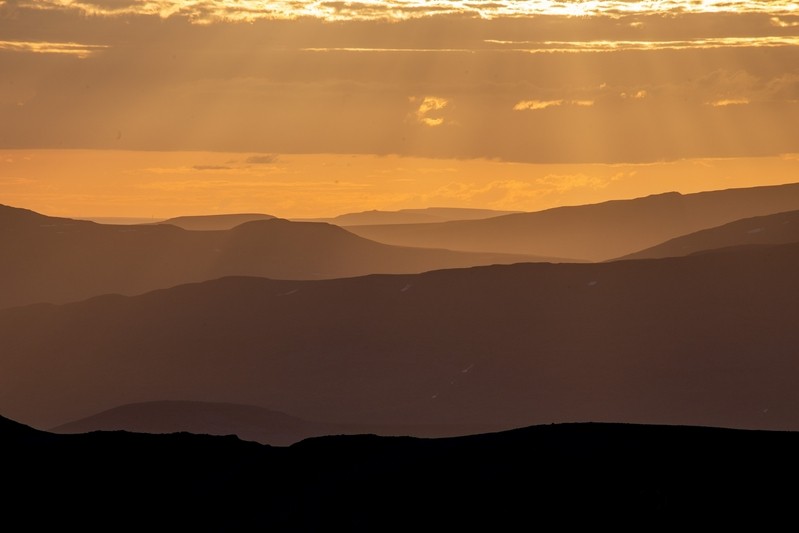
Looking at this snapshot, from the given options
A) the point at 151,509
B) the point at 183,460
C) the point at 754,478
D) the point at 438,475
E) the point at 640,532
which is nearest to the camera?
the point at 640,532

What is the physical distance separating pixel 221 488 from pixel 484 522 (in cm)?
2262

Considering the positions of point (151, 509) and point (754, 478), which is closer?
point (754, 478)

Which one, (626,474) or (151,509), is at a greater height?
(626,474)

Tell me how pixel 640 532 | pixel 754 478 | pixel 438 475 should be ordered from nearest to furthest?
pixel 640 532, pixel 754 478, pixel 438 475

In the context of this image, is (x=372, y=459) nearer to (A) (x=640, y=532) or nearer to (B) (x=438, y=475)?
(B) (x=438, y=475)

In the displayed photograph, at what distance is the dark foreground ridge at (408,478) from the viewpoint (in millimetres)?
76562

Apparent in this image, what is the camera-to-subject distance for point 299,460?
3757 inches

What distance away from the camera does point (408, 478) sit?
84.6 meters

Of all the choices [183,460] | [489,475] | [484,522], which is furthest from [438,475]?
[183,460]

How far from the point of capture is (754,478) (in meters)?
78.1

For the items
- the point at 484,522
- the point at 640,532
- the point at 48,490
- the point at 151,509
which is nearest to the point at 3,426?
the point at 48,490

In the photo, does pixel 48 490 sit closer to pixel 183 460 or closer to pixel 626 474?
pixel 183 460

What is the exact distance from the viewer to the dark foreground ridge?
251 feet

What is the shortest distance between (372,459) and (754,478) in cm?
2578
